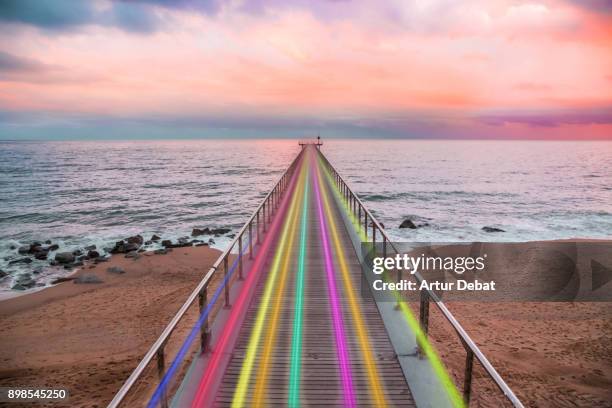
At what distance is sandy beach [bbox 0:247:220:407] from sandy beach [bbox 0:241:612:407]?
0.09ft

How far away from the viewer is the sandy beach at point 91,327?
852 cm

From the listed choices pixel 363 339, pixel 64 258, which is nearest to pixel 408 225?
pixel 64 258

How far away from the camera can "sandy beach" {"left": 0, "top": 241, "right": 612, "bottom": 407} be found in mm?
7980

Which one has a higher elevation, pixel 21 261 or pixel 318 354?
pixel 318 354

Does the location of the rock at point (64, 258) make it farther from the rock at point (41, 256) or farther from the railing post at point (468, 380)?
the railing post at point (468, 380)

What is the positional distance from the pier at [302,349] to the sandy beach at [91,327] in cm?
120

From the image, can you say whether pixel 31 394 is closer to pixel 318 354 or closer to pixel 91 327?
pixel 91 327

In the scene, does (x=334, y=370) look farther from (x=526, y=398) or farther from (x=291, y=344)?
(x=526, y=398)

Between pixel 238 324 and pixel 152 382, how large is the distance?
331cm

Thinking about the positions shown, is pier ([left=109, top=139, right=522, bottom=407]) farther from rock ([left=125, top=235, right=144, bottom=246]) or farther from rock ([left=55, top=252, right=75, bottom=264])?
rock ([left=125, top=235, right=144, bottom=246])

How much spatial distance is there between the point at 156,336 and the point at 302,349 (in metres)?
6.85

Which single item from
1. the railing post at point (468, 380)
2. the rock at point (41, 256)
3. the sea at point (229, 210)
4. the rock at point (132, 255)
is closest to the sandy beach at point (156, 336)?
the rock at point (132, 255)

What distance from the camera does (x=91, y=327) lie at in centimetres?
1125

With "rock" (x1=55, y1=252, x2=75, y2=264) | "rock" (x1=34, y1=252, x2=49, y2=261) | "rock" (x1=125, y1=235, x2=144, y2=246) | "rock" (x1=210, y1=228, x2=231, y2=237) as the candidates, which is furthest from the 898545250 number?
"rock" (x1=210, y1=228, x2=231, y2=237)
